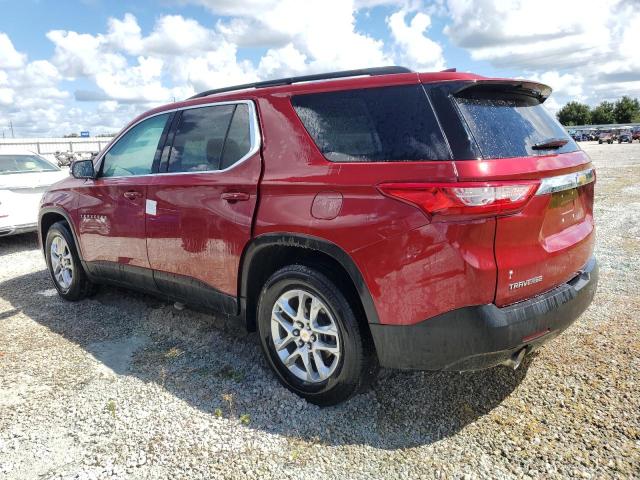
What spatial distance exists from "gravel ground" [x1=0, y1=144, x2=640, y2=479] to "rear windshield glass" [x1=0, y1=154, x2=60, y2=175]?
16.1ft

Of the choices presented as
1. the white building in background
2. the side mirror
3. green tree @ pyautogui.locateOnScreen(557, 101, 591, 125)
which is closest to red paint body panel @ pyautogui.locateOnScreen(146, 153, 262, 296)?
the side mirror

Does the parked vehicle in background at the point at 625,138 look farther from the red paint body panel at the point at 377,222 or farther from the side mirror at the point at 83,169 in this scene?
the side mirror at the point at 83,169

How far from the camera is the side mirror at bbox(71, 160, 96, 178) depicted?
14.8ft

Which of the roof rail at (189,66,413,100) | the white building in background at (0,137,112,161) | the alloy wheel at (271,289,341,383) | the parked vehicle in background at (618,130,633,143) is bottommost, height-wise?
the parked vehicle in background at (618,130,633,143)

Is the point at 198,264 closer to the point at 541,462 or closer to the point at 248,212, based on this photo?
the point at 248,212

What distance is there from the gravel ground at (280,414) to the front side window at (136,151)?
1.37m

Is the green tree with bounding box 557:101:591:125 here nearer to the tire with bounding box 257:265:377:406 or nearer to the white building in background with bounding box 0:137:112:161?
the white building in background with bounding box 0:137:112:161

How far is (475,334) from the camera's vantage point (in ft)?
7.74

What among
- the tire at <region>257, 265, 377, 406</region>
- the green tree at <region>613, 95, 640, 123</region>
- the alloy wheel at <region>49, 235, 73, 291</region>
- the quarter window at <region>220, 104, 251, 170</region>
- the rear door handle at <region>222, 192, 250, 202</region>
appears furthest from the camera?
the green tree at <region>613, 95, 640, 123</region>

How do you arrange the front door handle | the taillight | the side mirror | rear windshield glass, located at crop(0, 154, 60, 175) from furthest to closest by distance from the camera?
rear windshield glass, located at crop(0, 154, 60, 175) → the side mirror → the front door handle → the taillight

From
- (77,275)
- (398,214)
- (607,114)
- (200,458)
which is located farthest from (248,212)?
(607,114)

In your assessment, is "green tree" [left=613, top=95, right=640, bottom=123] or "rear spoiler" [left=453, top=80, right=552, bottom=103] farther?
"green tree" [left=613, top=95, right=640, bottom=123]

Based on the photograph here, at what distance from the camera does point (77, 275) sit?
4.92 meters

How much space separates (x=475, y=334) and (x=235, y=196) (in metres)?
1.66
